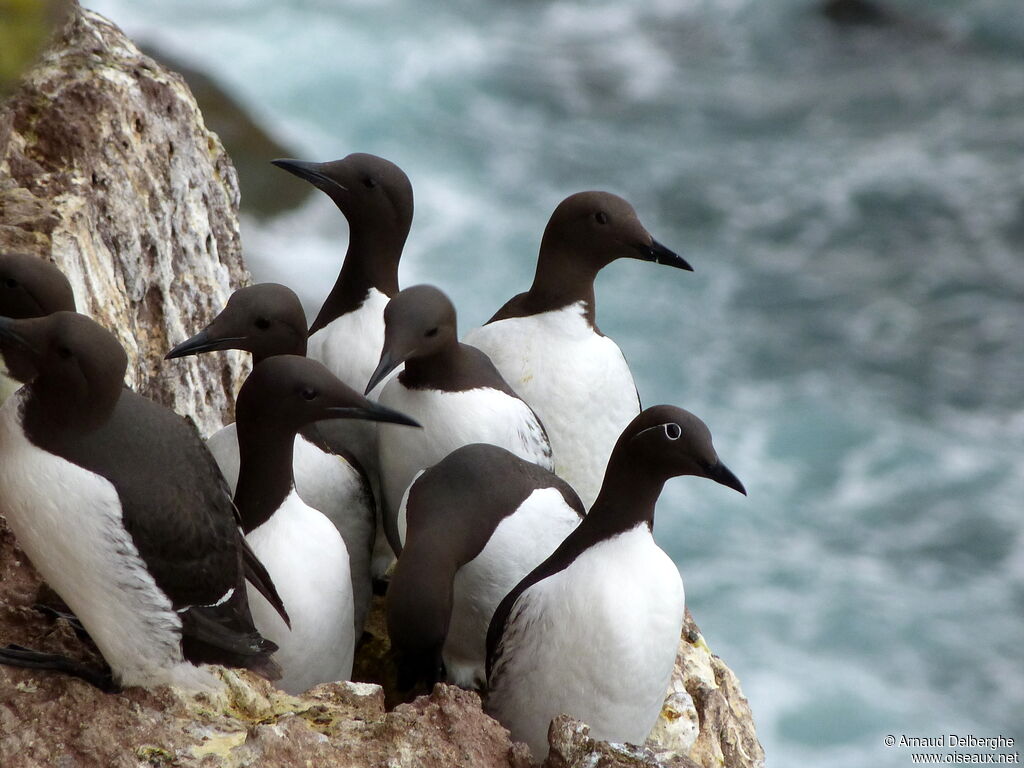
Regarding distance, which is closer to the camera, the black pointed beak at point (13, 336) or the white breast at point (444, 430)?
the black pointed beak at point (13, 336)

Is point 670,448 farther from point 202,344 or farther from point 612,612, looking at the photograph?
point 202,344

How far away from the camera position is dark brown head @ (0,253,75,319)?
3.99 meters

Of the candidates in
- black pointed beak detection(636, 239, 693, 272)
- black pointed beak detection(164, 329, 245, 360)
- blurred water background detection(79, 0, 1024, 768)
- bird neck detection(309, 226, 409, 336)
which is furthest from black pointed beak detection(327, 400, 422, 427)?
blurred water background detection(79, 0, 1024, 768)

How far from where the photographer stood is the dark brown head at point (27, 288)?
399 cm

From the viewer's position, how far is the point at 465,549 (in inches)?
169

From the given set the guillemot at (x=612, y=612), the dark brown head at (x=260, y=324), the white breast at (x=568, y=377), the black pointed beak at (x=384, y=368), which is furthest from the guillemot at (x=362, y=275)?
the guillemot at (x=612, y=612)

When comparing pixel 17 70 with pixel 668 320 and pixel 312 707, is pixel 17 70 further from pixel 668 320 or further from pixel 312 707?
pixel 668 320

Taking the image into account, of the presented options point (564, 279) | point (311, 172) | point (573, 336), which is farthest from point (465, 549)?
point (311, 172)

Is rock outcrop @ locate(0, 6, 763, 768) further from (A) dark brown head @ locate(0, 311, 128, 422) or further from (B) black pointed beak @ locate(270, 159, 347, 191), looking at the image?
(A) dark brown head @ locate(0, 311, 128, 422)

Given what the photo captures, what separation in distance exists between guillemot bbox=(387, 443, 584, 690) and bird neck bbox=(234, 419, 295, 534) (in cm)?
44

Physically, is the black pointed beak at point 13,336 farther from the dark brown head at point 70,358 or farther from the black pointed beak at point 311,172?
the black pointed beak at point 311,172

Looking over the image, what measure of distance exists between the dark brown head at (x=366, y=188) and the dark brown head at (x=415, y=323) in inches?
33.8

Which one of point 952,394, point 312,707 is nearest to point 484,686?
point 312,707

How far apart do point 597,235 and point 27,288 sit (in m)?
2.16
